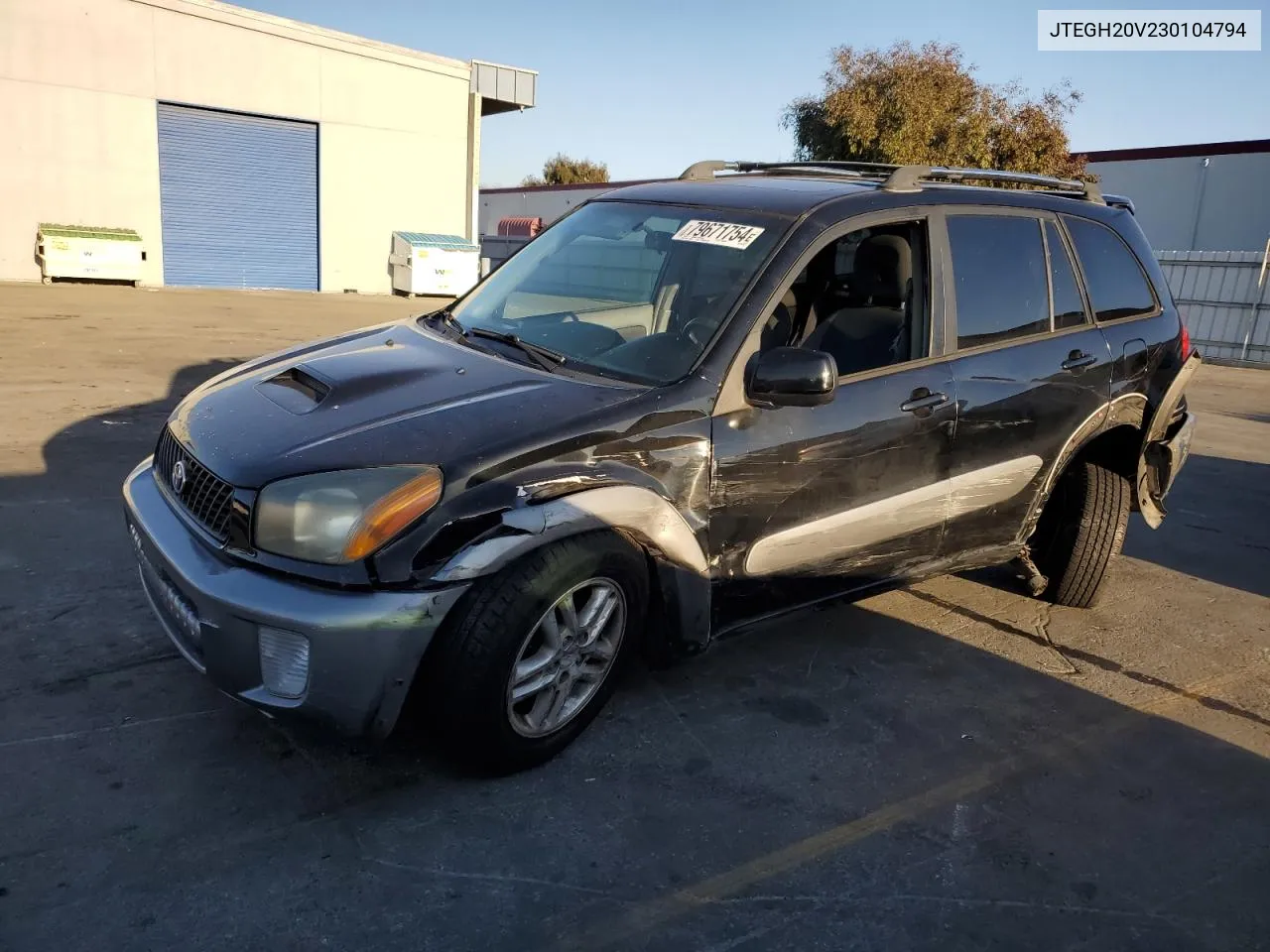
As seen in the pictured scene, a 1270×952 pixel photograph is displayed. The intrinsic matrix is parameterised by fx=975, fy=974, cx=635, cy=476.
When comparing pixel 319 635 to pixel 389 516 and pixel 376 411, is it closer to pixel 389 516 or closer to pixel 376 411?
pixel 389 516

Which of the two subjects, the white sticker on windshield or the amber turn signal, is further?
the white sticker on windshield

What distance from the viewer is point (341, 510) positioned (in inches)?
105

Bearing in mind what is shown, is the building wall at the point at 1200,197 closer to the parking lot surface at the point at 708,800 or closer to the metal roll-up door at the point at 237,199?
the metal roll-up door at the point at 237,199

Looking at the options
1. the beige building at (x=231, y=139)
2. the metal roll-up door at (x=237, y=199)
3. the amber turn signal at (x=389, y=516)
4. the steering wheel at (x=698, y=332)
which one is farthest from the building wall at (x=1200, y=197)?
the amber turn signal at (x=389, y=516)

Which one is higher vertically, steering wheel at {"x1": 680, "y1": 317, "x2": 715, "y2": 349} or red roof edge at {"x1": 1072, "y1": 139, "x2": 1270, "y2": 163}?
red roof edge at {"x1": 1072, "y1": 139, "x2": 1270, "y2": 163}

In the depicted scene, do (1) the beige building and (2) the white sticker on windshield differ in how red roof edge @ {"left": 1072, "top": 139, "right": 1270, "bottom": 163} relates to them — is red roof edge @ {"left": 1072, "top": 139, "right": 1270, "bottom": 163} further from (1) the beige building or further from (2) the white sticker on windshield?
(2) the white sticker on windshield

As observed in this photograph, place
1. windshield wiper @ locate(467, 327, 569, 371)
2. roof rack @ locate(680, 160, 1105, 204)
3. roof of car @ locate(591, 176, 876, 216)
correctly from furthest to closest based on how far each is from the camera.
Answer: roof rack @ locate(680, 160, 1105, 204) < roof of car @ locate(591, 176, 876, 216) < windshield wiper @ locate(467, 327, 569, 371)

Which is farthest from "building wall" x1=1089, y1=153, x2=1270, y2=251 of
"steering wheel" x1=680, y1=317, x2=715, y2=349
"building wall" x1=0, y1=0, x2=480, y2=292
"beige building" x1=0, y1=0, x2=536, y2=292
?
"steering wheel" x1=680, y1=317, x2=715, y2=349

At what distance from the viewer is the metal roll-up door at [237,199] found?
21750 mm

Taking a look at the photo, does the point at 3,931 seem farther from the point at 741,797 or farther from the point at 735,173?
the point at 735,173

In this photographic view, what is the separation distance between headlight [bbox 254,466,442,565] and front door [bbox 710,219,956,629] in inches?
39.7

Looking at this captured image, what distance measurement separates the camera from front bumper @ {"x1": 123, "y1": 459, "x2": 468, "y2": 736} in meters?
2.56

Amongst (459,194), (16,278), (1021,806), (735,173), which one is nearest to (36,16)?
(16,278)

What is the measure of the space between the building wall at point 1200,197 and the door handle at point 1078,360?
22822mm
